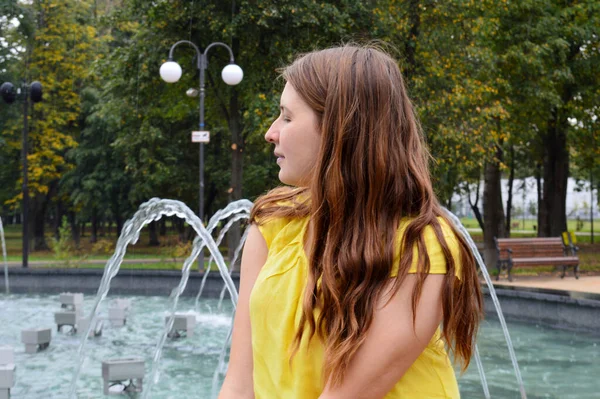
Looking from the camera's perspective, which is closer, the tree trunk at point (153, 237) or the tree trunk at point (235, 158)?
the tree trunk at point (235, 158)

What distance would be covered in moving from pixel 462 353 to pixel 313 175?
460 mm

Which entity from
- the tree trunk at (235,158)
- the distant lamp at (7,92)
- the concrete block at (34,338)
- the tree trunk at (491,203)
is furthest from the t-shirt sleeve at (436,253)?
the tree trunk at (491,203)

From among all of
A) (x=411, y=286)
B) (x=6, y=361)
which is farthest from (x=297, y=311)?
(x=6, y=361)

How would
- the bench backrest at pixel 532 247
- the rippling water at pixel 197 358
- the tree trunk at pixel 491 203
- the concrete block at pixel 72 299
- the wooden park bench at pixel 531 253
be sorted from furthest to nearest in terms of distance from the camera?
the tree trunk at pixel 491 203 → the bench backrest at pixel 532 247 → the wooden park bench at pixel 531 253 → the concrete block at pixel 72 299 → the rippling water at pixel 197 358

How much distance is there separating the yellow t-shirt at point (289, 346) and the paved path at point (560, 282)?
13359 millimetres

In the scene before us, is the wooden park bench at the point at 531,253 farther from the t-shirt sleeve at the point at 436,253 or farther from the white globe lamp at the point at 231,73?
the t-shirt sleeve at the point at 436,253

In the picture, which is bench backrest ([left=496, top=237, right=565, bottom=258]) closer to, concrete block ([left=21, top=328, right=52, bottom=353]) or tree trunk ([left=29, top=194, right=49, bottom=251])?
concrete block ([left=21, top=328, right=52, bottom=353])

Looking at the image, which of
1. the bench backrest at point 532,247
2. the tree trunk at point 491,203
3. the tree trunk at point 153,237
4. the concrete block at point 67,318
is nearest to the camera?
the concrete block at point 67,318

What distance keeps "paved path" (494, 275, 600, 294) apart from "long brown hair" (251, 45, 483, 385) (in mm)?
13384

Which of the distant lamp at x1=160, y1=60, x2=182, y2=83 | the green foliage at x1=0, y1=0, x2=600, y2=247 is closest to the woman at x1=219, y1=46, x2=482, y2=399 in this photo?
the green foliage at x1=0, y1=0, x2=600, y2=247

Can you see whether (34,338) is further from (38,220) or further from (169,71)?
(38,220)

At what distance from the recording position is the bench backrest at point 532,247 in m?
15.8

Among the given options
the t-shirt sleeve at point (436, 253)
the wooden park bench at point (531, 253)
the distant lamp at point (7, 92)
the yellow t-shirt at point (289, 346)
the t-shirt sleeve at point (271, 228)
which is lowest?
the wooden park bench at point (531, 253)

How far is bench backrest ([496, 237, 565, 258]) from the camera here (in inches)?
623
